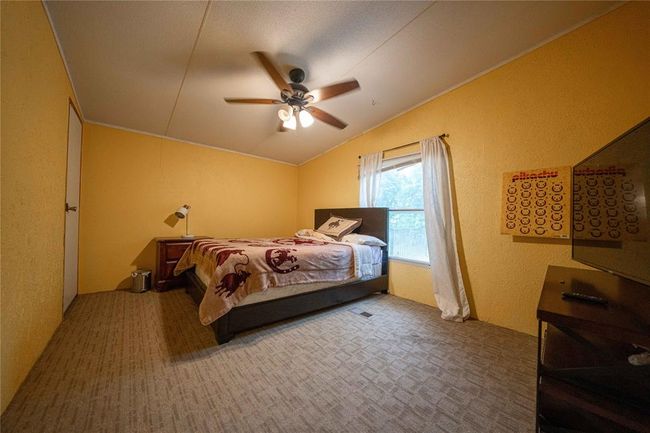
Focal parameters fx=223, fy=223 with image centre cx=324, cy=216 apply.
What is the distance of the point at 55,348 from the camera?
1.69 metres

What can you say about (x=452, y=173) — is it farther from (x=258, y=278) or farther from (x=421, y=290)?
(x=258, y=278)

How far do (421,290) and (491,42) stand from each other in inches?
104

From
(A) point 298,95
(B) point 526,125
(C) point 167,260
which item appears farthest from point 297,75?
(C) point 167,260

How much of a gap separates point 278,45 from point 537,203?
2670 mm

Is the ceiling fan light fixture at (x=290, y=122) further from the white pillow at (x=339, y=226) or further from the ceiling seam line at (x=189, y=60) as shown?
the white pillow at (x=339, y=226)

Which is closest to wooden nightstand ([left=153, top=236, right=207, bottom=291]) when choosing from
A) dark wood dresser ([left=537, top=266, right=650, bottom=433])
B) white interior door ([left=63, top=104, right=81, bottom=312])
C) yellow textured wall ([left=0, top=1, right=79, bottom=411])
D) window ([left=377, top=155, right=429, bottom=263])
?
white interior door ([left=63, top=104, right=81, bottom=312])

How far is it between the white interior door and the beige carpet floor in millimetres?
528

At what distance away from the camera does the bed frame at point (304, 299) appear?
188cm

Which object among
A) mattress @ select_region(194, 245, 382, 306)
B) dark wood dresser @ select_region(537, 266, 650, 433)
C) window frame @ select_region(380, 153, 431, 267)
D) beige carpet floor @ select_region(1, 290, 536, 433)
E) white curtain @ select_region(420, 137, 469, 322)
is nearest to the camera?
dark wood dresser @ select_region(537, 266, 650, 433)

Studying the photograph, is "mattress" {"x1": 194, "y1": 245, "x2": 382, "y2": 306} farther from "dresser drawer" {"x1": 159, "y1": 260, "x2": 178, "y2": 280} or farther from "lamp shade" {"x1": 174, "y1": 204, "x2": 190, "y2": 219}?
"lamp shade" {"x1": 174, "y1": 204, "x2": 190, "y2": 219}

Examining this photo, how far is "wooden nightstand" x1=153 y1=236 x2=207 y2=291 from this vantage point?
3104mm

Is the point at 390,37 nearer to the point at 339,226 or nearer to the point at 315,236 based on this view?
the point at 339,226

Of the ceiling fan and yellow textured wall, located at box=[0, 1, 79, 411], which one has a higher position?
the ceiling fan

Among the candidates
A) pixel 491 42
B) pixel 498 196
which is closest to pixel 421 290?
pixel 498 196
